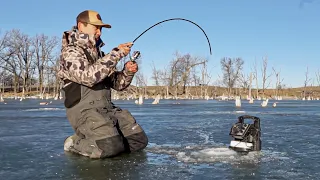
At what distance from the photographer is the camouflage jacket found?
4488 mm

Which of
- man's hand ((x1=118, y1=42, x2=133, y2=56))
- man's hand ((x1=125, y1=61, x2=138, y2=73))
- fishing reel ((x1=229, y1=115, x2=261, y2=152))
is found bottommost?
fishing reel ((x1=229, y1=115, x2=261, y2=152))

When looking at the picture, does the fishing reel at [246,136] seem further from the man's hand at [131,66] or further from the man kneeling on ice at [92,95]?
the man's hand at [131,66]

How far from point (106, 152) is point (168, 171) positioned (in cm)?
102

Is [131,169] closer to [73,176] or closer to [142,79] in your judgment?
[73,176]

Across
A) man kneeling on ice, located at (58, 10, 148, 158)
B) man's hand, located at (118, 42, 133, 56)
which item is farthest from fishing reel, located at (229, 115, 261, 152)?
man's hand, located at (118, 42, 133, 56)

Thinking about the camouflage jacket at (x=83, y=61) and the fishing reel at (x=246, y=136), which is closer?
the camouflage jacket at (x=83, y=61)

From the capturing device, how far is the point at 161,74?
3115 inches

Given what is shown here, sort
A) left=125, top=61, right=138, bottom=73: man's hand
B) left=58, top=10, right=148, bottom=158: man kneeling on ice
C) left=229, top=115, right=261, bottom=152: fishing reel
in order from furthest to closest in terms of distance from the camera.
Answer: left=125, top=61, right=138, bottom=73: man's hand < left=229, top=115, right=261, bottom=152: fishing reel < left=58, top=10, right=148, bottom=158: man kneeling on ice

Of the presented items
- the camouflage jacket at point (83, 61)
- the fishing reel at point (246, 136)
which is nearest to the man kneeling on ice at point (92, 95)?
the camouflage jacket at point (83, 61)

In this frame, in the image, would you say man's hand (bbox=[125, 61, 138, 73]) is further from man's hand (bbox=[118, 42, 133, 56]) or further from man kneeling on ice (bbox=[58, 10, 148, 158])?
man's hand (bbox=[118, 42, 133, 56])

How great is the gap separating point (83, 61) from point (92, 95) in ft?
1.57

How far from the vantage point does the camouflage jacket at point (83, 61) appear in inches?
177

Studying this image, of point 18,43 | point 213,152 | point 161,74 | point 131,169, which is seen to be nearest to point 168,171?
point 131,169

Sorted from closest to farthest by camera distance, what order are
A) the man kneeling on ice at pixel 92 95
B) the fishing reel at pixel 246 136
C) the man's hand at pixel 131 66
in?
1. the man kneeling on ice at pixel 92 95
2. the fishing reel at pixel 246 136
3. the man's hand at pixel 131 66
